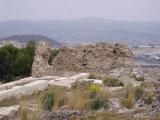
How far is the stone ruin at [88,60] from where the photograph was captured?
20977 millimetres

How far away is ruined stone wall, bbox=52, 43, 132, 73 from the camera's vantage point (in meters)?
21.0

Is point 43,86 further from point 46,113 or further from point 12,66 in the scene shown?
point 12,66

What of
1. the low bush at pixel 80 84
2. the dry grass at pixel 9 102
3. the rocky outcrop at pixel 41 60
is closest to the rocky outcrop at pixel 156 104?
the low bush at pixel 80 84

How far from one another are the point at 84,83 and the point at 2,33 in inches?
3429

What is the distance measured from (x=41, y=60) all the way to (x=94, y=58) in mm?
2479

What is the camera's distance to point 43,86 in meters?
16.4

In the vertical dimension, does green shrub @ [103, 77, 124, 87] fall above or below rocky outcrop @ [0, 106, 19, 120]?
below

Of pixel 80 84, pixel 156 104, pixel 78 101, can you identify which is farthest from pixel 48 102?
pixel 80 84

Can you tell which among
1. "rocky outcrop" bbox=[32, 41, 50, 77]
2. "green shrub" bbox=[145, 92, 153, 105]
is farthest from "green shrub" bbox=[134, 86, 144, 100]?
"rocky outcrop" bbox=[32, 41, 50, 77]

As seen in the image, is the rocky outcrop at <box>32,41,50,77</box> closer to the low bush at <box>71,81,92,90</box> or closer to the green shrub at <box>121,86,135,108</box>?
the low bush at <box>71,81,92,90</box>

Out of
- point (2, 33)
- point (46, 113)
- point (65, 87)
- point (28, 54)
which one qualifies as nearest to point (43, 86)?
point (65, 87)

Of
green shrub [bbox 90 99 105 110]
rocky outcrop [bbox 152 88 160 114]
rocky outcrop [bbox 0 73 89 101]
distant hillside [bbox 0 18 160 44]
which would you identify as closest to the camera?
rocky outcrop [bbox 152 88 160 114]

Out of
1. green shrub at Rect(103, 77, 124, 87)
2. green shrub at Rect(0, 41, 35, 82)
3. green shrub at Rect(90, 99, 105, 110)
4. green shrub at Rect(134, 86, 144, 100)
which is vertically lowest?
green shrub at Rect(0, 41, 35, 82)

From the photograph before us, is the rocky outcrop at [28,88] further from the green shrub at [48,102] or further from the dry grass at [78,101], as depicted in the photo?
the dry grass at [78,101]
